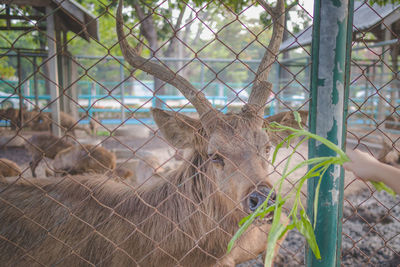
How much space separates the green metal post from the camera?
4.34 ft

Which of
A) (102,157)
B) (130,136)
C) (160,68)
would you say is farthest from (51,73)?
(160,68)

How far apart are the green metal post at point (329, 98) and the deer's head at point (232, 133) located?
2.01ft

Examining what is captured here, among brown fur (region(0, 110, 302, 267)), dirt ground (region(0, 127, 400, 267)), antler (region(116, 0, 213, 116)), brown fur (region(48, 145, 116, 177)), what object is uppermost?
antler (region(116, 0, 213, 116))

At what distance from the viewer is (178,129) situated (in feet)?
8.79

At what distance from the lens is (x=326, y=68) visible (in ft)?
4.41

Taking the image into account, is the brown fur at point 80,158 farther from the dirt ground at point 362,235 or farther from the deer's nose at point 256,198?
the deer's nose at point 256,198

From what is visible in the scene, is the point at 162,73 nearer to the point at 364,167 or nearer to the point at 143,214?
the point at 143,214

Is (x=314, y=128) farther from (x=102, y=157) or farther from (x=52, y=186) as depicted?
(x=102, y=157)

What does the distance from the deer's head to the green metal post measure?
0.61 metres

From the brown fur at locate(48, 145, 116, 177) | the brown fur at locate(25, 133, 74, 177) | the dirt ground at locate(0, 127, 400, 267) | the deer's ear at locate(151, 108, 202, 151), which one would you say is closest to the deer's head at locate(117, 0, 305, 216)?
the deer's ear at locate(151, 108, 202, 151)

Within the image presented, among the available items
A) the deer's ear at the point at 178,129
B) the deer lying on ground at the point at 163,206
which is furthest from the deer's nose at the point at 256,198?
the deer's ear at the point at 178,129

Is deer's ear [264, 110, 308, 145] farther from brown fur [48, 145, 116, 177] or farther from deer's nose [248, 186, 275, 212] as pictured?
brown fur [48, 145, 116, 177]

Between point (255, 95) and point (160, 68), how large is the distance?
2.82 ft

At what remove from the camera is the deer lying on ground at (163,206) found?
85.3 inches
